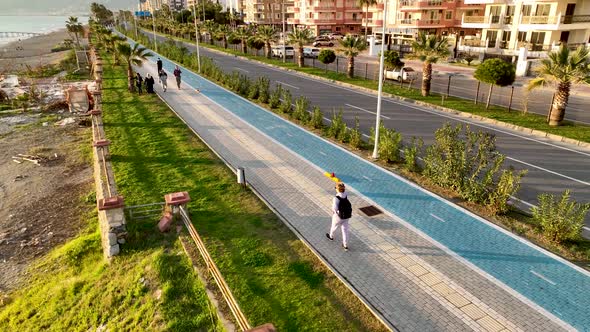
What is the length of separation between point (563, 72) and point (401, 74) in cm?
1287

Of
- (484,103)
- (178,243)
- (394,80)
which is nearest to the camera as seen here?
(178,243)

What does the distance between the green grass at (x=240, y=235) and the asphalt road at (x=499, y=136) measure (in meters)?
7.30

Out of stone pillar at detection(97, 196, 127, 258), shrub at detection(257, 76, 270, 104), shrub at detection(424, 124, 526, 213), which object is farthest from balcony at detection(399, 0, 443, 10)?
stone pillar at detection(97, 196, 127, 258)

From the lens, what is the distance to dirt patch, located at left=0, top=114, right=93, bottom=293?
39.0 feet

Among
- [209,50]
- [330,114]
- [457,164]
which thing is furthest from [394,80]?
[209,50]

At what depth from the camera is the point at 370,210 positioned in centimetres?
1144

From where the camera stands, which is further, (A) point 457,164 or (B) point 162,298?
(A) point 457,164

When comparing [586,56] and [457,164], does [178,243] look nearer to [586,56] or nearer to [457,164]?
[457,164]

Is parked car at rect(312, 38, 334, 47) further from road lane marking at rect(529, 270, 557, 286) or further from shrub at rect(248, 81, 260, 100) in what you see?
road lane marking at rect(529, 270, 557, 286)

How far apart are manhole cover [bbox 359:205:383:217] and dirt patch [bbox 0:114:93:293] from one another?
29.0 feet

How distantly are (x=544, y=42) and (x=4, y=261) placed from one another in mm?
44841

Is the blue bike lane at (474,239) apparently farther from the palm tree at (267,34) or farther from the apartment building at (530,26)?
the palm tree at (267,34)

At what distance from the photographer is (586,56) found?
1830cm

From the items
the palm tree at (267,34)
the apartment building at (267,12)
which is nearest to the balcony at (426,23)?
the palm tree at (267,34)
